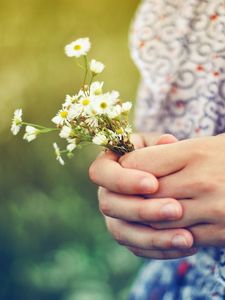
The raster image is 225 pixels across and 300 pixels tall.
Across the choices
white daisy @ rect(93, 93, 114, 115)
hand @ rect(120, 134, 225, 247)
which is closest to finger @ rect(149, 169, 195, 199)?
hand @ rect(120, 134, 225, 247)

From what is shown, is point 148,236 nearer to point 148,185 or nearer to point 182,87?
point 148,185

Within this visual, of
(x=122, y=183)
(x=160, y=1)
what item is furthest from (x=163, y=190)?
(x=160, y=1)

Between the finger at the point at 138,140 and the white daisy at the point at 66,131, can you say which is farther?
the finger at the point at 138,140

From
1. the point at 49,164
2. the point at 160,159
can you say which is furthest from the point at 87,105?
the point at 49,164

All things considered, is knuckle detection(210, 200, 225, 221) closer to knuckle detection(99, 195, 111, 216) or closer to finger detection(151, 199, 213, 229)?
finger detection(151, 199, 213, 229)

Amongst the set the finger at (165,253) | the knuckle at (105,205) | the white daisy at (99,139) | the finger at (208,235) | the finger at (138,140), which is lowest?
the finger at (165,253)

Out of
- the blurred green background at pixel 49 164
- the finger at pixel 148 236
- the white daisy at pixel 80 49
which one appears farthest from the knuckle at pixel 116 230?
the blurred green background at pixel 49 164

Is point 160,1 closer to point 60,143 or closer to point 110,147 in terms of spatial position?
point 110,147

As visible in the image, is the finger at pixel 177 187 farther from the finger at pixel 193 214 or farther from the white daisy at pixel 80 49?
the white daisy at pixel 80 49
